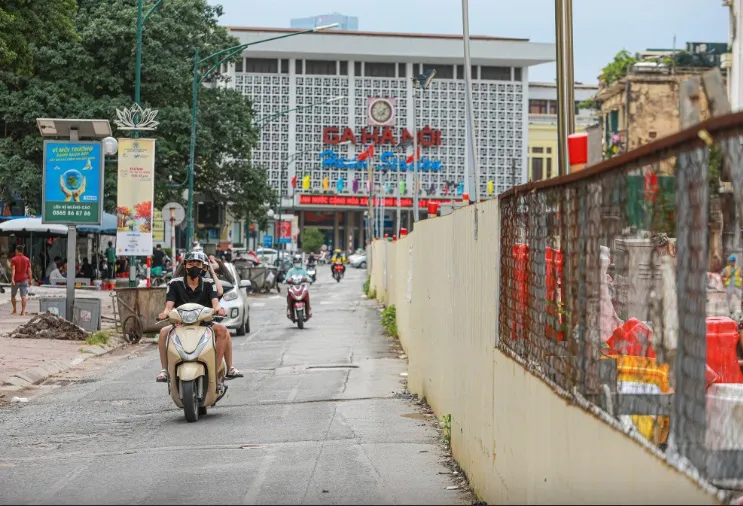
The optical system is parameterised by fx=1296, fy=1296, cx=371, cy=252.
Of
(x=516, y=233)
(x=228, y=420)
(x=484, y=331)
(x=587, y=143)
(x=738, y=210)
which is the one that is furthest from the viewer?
(x=228, y=420)

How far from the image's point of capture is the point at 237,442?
10852 millimetres

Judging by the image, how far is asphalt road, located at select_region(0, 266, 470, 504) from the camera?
8.22 metres

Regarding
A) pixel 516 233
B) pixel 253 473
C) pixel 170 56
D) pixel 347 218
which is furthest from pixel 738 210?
pixel 347 218

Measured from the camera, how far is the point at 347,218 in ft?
442

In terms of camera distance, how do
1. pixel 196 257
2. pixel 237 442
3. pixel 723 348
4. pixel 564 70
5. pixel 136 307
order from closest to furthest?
pixel 723 348
pixel 237 442
pixel 564 70
pixel 196 257
pixel 136 307

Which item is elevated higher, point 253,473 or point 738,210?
point 738,210

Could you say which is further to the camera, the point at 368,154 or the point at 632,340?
the point at 368,154

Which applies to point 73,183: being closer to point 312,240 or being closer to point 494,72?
point 494,72

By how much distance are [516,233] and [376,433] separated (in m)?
4.45

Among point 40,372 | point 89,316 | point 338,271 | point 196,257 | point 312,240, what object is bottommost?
point 40,372

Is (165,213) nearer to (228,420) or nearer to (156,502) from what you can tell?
(228,420)

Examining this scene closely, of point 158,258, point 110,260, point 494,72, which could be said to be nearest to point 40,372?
point 158,258

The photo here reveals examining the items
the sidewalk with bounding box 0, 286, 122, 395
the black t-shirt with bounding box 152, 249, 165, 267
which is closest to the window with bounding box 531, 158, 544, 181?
the black t-shirt with bounding box 152, 249, 165, 267

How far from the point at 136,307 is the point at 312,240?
103893 millimetres
